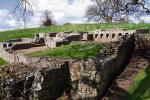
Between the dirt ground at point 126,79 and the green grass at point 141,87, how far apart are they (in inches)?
12.8

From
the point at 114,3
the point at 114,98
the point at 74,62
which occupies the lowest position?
the point at 114,98

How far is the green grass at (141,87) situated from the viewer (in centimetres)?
2355

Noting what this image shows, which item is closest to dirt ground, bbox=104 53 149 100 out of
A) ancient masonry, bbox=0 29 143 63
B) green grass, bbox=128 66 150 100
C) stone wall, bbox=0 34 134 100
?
green grass, bbox=128 66 150 100

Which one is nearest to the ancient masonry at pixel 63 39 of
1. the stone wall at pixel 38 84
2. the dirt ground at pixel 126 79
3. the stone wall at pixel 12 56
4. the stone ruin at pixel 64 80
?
the stone wall at pixel 12 56

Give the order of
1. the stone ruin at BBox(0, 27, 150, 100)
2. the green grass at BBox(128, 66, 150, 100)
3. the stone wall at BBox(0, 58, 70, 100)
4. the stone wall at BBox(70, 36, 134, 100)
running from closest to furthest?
the stone wall at BBox(0, 58, 70, 100), the stone ruin at BBox(0, 27, 150, 100), the stone wall at BBox(70, 36, 134, 100), the green grass at BBox(128, 66, 150, 100)

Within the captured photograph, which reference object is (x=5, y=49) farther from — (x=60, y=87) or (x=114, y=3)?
Result: (x=60, y=87)

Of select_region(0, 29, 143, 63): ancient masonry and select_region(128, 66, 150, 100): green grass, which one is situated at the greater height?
select_region(0, 29, 143, 63): ancient masonry

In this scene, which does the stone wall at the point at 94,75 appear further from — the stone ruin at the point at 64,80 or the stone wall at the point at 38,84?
the stone wall at the point at 38,84

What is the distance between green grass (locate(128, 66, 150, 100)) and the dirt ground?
33 centimetres

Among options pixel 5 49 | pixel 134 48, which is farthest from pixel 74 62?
pixel 5 49

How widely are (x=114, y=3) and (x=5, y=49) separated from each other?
56.2 feet

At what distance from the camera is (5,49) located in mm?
45281

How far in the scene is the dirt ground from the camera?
78.4 ft

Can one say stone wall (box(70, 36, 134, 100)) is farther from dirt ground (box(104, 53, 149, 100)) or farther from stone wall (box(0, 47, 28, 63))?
stone wall (box(0, 47, 28, 63))
